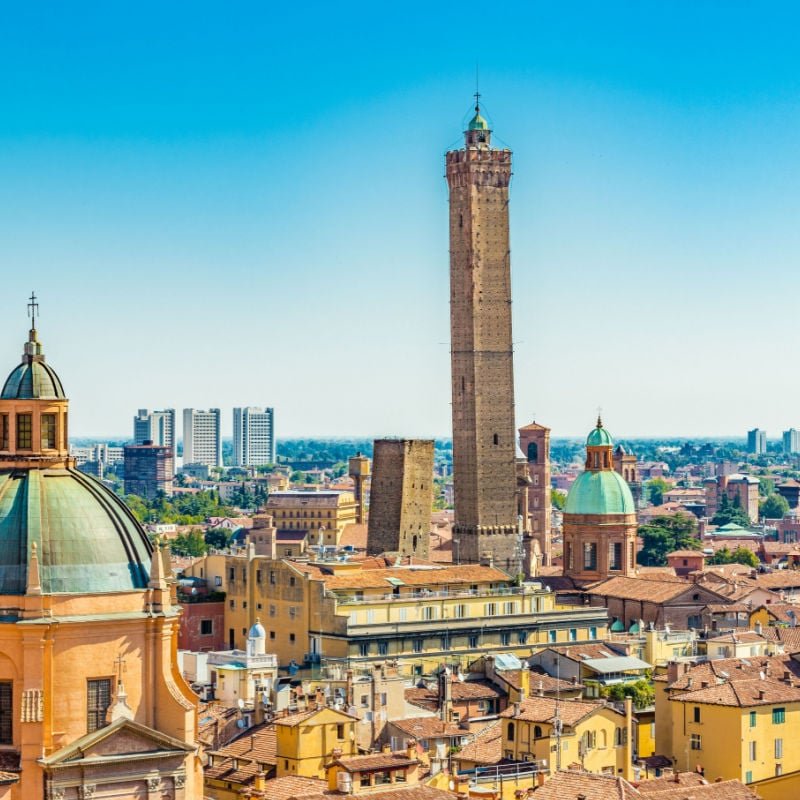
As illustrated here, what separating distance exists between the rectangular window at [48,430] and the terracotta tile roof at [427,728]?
2049cm

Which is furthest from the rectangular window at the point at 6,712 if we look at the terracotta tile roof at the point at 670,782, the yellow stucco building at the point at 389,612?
the yellow stucco building at the point at 389,612

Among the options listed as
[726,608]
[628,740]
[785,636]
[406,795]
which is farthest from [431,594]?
[406,795]

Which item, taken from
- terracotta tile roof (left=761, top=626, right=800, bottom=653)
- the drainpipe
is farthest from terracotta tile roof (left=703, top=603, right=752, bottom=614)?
the drainpipe

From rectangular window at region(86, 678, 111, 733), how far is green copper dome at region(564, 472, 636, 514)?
60.5m

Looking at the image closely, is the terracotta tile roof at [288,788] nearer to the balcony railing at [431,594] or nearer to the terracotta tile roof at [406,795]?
the terracotta tile roof at [406,795]

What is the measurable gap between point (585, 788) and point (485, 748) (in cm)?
950

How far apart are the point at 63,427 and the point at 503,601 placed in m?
41.1

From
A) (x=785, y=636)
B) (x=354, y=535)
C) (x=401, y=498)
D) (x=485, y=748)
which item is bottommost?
(x=485, y=748)

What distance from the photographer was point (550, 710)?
1791 inches

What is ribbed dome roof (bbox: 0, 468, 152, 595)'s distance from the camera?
26125 millimetres

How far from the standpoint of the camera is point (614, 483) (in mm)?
86750

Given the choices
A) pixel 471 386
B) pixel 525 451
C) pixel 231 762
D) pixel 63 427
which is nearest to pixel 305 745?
pixel 231 762

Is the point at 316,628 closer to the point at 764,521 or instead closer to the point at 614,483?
the point at 614,483

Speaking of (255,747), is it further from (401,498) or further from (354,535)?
(354,535)
